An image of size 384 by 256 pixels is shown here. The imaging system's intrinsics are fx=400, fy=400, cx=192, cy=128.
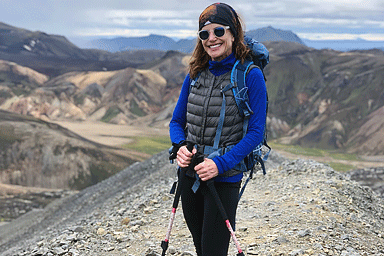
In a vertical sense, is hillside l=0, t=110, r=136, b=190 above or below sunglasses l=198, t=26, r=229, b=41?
below

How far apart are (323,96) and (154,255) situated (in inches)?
5565

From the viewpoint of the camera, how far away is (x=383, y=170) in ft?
188

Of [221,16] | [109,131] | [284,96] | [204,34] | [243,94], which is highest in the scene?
[221,16]

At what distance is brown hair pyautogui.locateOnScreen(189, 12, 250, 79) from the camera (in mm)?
4726

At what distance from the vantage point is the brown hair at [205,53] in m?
4.73

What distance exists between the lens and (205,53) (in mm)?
4941

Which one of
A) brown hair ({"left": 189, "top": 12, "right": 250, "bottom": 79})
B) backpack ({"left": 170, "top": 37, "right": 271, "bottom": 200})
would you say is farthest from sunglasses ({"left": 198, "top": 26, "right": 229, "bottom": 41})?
backpack ({"left": 170, "top": 37, "right": 271, "bottom": 200})

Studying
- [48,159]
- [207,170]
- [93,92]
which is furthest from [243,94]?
[93,92]

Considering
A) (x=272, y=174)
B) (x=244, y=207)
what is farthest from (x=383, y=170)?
(x=244, y=207)

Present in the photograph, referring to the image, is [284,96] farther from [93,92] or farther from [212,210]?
[212,210]

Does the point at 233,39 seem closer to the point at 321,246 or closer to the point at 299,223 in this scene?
the point at 321,246

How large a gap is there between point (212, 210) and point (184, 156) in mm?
706

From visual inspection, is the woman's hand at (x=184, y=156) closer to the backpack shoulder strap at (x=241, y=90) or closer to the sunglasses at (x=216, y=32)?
the backpack shoulder strap at (x=241, y=90)

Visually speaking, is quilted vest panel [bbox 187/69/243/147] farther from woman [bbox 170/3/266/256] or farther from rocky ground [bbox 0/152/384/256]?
rocky ground [bbox 0/152/384/256]
